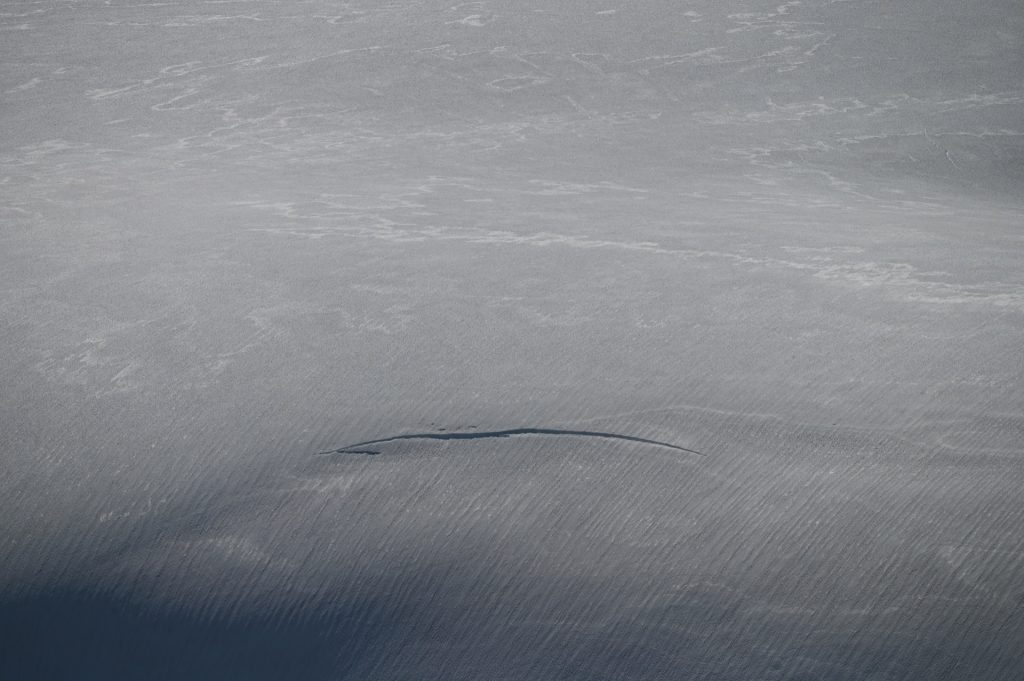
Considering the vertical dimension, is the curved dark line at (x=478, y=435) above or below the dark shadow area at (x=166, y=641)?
above

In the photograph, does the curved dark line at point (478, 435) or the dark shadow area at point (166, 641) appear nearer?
the dark shadow area at point (166, 641)

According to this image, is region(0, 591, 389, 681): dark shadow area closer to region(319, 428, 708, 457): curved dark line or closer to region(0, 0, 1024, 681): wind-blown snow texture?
region(0, 0, 1024, 681): wind-blown snow texture

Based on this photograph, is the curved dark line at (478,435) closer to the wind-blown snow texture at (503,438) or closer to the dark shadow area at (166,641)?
the wind-blown snow texture at (503,438)

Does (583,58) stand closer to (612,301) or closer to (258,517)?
(612,301)

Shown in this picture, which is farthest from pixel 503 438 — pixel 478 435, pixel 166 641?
pixel 166 641

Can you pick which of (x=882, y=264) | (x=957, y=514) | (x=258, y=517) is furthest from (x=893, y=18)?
(x=258, y=517)

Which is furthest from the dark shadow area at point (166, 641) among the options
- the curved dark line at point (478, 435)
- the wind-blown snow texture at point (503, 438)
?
the curved dark line at point (478, 435)

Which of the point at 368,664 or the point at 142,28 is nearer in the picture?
the point at 368,664

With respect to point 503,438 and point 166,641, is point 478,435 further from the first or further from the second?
point 166,641
